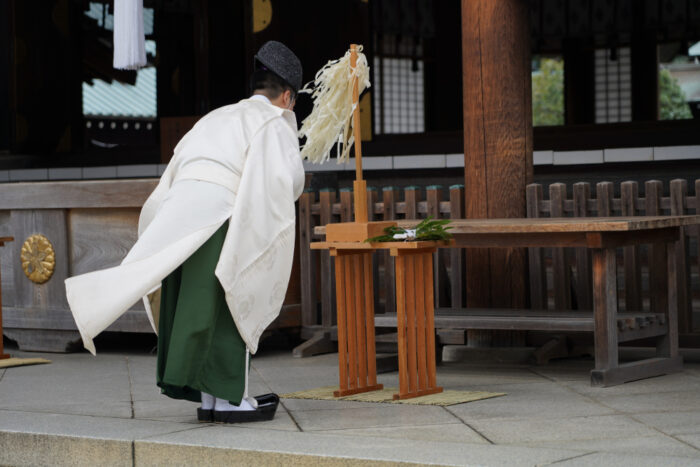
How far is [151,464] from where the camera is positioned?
4.50 m

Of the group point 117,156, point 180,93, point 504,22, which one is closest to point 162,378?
point 504,22

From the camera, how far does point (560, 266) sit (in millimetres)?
6758

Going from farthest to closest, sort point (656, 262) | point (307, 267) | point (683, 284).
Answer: point (307, 267) → point (683, 284) → point (656, 262)

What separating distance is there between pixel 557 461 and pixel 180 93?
9119 mm

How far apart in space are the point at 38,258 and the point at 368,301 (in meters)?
3.07

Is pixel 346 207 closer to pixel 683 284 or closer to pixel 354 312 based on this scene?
pixel 354 312

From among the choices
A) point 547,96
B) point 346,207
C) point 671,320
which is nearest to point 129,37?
point 346,207

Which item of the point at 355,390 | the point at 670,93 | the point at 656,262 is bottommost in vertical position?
the point at 355,390

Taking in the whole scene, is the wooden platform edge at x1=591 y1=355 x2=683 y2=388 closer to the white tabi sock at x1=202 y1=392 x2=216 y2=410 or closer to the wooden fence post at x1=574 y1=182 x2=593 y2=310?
the wooden fence post at x1=574 y1=182 x2=593 y2=310

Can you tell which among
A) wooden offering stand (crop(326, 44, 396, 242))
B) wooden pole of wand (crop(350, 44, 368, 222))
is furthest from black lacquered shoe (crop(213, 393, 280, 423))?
wooden pole of wand (crop(350, 44, 368, 222))

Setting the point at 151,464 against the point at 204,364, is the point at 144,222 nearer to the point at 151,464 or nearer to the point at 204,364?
the point at 204,364

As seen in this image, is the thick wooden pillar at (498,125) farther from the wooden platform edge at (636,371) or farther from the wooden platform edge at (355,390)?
the wooden platform edge at (355,390)

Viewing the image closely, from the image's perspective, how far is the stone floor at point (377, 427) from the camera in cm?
410

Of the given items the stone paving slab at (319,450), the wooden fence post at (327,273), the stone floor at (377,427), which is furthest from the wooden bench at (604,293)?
the stone paving slab at (319,450)
